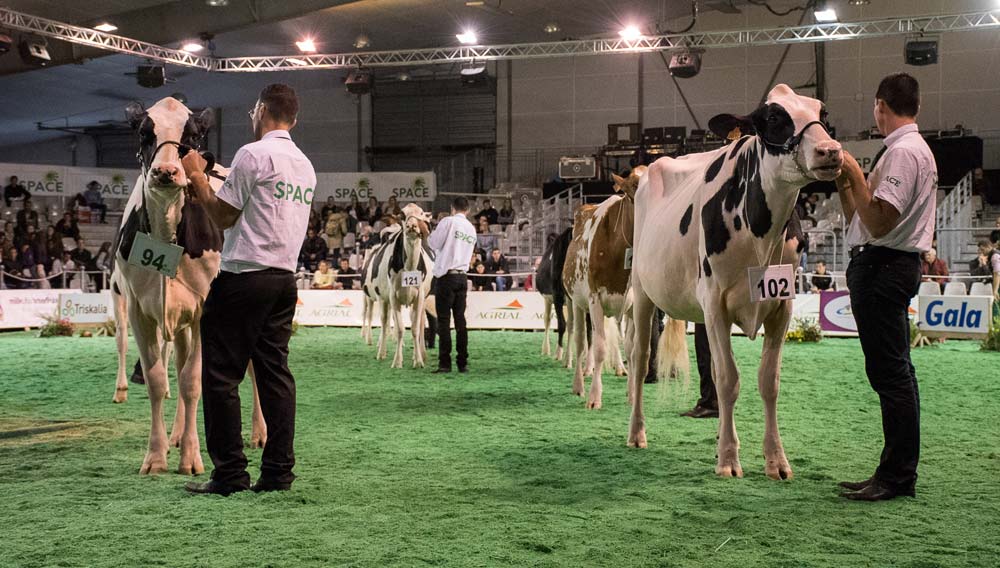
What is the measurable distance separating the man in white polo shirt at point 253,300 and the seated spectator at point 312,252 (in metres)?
21.9

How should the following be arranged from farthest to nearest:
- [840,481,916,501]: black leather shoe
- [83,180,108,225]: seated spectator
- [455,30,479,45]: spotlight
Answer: [83,180,108,225]: seated spectator → [455,30,479,45]: spotlight → [840,481,916,501]: black leather shoe

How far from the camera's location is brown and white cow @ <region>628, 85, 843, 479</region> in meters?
4.89

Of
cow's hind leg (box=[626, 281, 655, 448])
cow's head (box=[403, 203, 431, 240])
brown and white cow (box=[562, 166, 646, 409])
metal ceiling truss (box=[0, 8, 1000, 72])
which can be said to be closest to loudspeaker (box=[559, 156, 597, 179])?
metal ceiling truss (box=[0, 8, 1000, 72])

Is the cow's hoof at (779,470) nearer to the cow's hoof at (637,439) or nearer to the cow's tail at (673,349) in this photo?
the cow's hoof at (637,439)

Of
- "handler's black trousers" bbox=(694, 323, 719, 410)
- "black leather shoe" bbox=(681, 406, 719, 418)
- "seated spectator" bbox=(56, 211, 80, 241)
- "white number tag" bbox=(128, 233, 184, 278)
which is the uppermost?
"seated spectator" bbox=(56, 211, 80, 241)

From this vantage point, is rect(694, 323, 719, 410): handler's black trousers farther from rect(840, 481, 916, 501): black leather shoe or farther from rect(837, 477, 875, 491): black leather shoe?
rect(840, 481, 916, 501): black leather shoe

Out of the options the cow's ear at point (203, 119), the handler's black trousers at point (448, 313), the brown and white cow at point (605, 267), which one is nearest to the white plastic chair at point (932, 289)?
the handler's black trousers at point (448, 313)

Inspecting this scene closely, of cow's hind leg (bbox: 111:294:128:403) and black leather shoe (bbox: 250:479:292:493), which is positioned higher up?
cow's hind leg (bbox: 111:294:128:403)

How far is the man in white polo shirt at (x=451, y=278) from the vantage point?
38.0 feet

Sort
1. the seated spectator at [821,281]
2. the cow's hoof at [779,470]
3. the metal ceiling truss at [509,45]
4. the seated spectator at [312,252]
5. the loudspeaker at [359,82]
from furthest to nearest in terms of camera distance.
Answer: the seated spectator at [312,252] < the loudspeaker at [359,82] < the seated spectator at [821,281] < the metal ceiling truss at [509,45] < the cow's hoof at [779,470]

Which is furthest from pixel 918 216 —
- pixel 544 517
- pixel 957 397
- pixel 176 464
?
pixel 957 397

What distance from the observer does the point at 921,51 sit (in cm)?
2086

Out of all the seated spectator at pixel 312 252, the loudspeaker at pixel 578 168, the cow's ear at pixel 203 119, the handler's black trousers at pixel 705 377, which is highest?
the loudspeaker at pixel 578 168

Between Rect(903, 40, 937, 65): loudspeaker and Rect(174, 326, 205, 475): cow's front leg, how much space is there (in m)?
19.6
